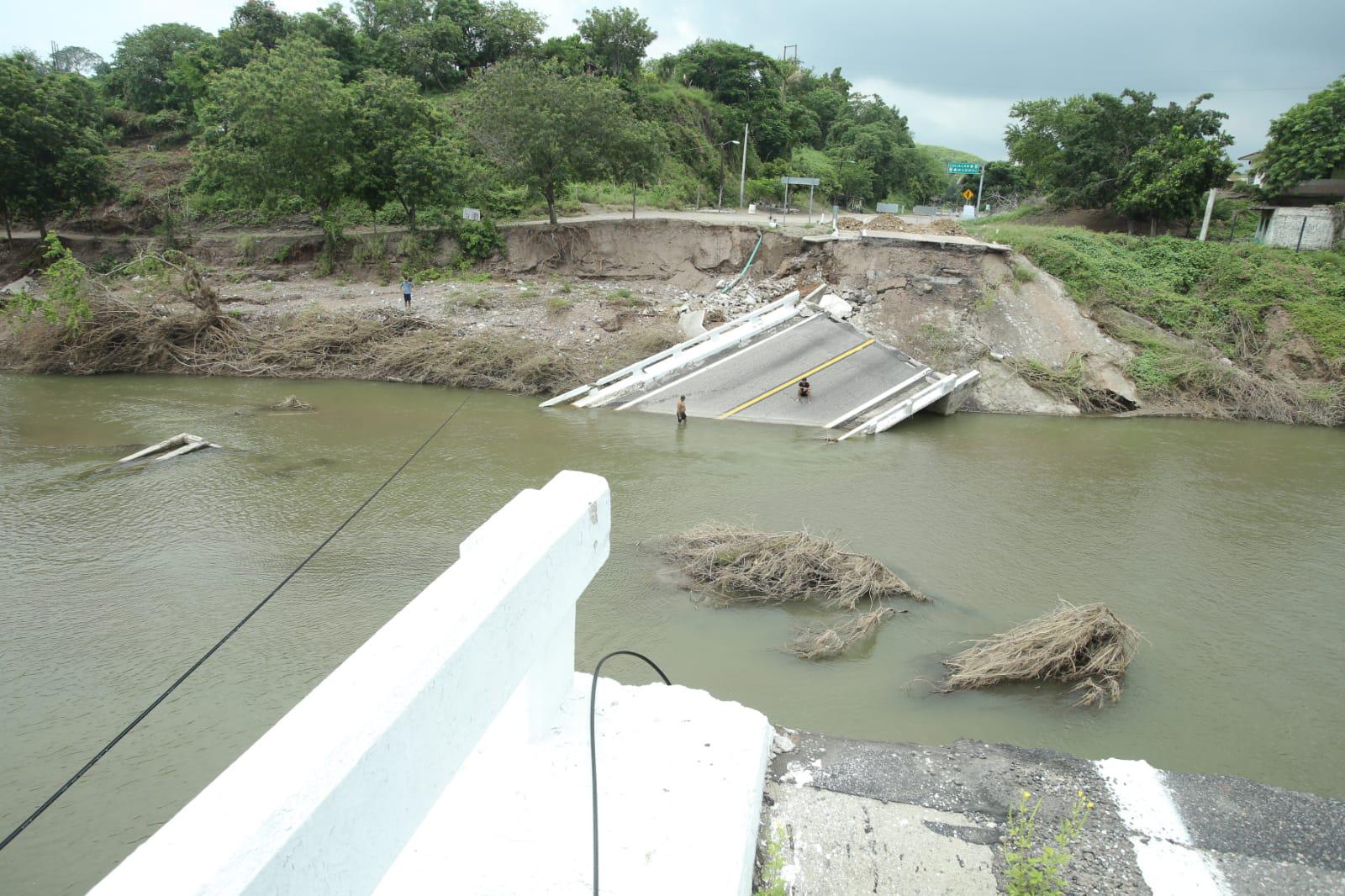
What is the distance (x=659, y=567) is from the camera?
30.6 feet

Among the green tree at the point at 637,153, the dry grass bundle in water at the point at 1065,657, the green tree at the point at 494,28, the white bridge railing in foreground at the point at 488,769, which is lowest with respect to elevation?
the dry grass bundle in water at the point at 1065,657

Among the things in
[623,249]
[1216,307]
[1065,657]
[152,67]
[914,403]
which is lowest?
[1065,657]

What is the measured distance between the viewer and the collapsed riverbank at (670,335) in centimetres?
1845

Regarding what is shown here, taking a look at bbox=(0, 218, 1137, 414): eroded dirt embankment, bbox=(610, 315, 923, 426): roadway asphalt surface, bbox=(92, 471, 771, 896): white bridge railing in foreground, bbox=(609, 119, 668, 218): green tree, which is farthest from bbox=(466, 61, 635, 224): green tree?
bbox=(92, 471, 771, 896): white bridge railing in foreground

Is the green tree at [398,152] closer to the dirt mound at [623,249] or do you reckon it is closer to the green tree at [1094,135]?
the dirt mound at [623,249]

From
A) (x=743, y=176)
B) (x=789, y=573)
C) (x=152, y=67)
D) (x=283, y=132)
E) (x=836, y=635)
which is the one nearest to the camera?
(x=836, y=635)

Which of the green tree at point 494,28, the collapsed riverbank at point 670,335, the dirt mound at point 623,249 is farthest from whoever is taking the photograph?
the green tree at point 494,28

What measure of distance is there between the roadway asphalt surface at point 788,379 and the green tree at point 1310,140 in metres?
16.3

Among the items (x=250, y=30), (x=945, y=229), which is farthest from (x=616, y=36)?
(x=945, y=229)

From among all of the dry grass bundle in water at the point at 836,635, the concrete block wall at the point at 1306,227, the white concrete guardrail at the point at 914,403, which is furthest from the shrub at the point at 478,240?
the concrete block wall at the point at 1306,227

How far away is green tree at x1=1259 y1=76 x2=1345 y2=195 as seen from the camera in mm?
23266

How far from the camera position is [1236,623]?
8438 millimetres

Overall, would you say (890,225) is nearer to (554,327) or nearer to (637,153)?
(637,153)

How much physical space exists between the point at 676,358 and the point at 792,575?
32.9ft
